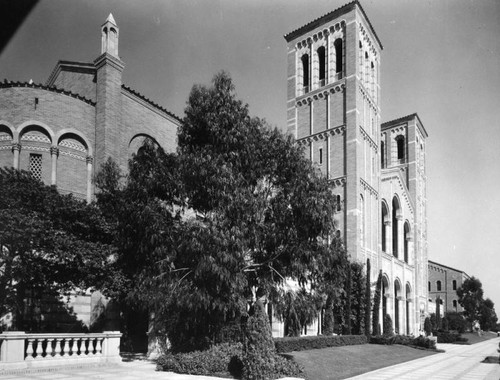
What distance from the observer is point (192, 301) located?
15.4 meters

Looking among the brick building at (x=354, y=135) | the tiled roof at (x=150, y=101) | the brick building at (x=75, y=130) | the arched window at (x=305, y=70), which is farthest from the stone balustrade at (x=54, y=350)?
the arched window at (x=305, y=70)

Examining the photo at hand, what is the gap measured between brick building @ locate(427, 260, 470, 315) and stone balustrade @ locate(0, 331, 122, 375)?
10056cm

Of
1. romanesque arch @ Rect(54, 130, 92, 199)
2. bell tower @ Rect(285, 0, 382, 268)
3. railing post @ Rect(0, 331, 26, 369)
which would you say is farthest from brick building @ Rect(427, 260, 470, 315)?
railing post @ Rect(0, 331, 26, 369)

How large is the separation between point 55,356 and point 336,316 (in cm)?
2632

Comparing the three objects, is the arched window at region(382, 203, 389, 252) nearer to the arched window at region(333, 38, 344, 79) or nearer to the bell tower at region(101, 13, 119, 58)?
the arched window at region(333, 38, 344, 79)

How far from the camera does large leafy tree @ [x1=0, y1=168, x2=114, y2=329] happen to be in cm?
1597

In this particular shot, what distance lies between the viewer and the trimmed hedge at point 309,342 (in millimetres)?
23284

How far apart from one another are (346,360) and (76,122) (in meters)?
18.4

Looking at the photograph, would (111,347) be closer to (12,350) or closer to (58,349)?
(58,349)

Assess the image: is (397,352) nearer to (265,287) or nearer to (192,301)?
(265,287)

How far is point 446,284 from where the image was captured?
10688cm

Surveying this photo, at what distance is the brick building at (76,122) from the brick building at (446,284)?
94823 millimetres

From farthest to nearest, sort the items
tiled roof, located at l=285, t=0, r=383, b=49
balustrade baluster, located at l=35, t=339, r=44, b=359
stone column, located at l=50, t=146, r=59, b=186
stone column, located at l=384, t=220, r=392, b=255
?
stone column, located at l=384, t=220, r=392, b=255
tiled roof, located at l=285, t=0, r=383, b=49
stone column, located at l=50, t=146, r=59, b=186
balustrade baluster, located at l=35, t=339, r=44, b=359

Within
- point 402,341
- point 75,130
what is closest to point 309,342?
point 402,341
